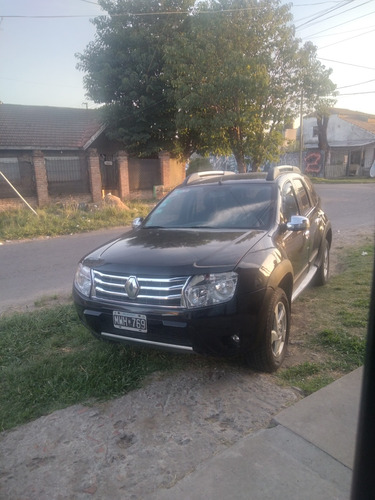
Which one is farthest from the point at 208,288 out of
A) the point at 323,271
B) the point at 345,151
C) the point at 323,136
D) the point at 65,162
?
the point at 345,151

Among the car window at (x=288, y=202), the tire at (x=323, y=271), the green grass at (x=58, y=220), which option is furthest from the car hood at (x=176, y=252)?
the green grass at (x=58, y=220)

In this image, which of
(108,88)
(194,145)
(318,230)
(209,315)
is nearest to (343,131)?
(194,145)

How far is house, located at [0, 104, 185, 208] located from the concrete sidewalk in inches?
592

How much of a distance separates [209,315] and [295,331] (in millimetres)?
1734

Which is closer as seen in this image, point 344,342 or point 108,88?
point 344,342

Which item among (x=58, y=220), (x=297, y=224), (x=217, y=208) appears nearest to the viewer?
(x=297, y=224)

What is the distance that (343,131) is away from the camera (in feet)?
130

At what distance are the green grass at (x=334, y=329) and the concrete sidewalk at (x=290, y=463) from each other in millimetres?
431

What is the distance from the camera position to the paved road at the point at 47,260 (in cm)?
616

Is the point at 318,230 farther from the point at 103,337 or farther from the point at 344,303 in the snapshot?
the point at 103,337

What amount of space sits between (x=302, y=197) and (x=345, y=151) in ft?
126

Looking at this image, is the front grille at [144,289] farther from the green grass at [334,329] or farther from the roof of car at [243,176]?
the roof of car at [243,176]

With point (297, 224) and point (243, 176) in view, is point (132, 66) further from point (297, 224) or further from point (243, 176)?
point (297, 224)

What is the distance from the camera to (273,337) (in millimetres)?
3264
